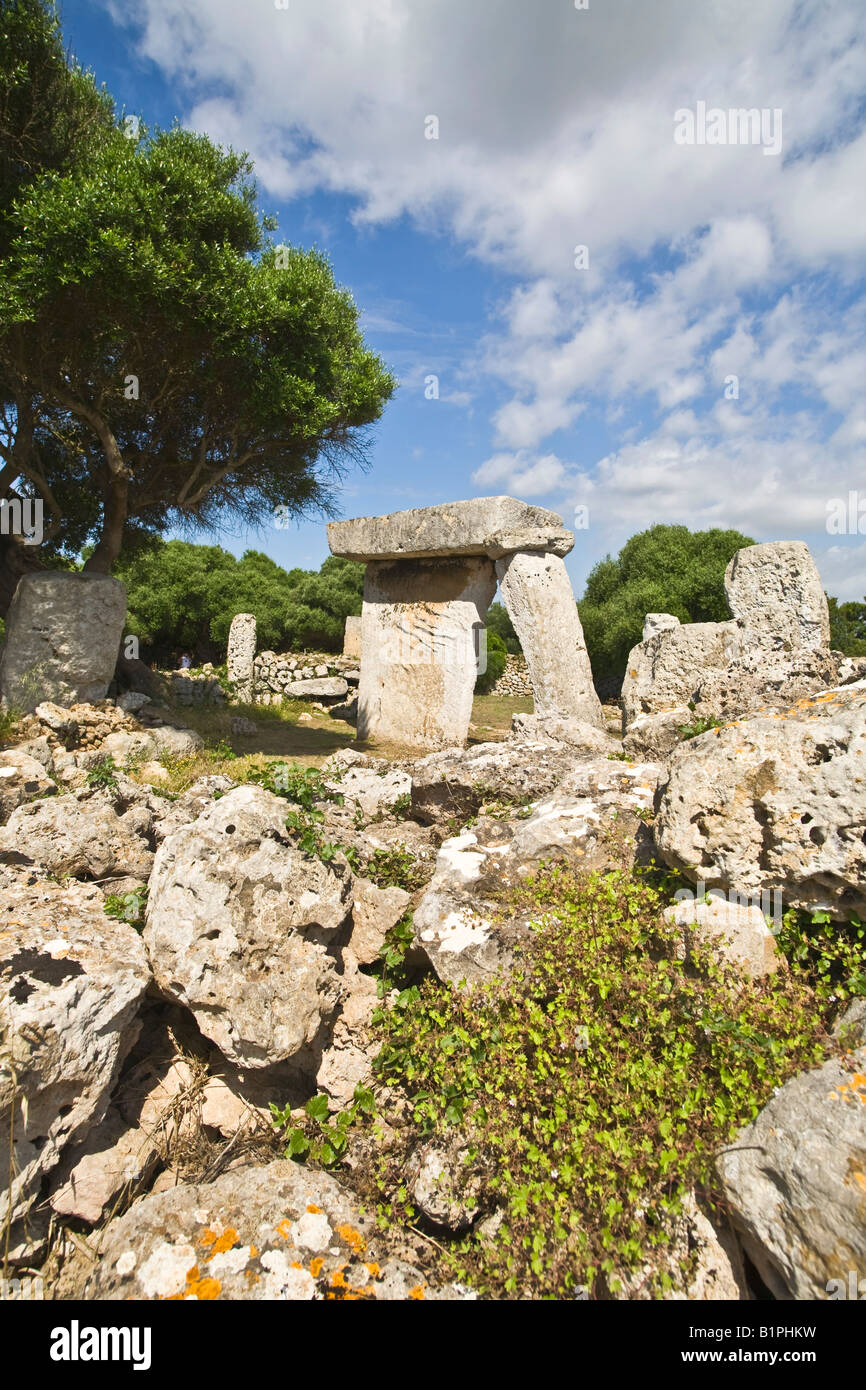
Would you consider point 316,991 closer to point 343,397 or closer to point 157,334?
point 157,334

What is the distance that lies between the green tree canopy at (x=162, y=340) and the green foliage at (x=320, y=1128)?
772 centimetres

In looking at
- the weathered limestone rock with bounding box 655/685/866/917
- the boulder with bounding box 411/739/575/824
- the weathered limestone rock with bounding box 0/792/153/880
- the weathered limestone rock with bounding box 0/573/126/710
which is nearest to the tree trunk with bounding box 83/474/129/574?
the weathered limestone rock with bounding box 0/573/126/710

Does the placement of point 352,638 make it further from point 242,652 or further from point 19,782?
point 19,782

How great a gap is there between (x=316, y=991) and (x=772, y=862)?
2.04 m

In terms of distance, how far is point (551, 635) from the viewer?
7.91m

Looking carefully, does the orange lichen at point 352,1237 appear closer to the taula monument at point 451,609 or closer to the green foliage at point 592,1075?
the green foliage at point 592,1075

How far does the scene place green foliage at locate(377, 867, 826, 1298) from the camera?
2268 mm

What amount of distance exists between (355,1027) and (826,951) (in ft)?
6.81

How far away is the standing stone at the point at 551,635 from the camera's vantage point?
7785 millimetres

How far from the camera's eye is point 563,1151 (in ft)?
8.01

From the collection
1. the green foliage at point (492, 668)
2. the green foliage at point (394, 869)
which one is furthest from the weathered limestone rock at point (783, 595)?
the green foliage at point (492, 668)

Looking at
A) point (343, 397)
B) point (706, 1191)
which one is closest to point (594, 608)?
point (343, 397)

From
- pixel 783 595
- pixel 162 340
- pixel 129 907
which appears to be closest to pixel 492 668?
pixel 162 340

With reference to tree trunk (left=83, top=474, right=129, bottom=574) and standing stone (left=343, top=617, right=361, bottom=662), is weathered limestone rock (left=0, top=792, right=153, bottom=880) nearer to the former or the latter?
tree trunk (left=83, top=474, right=129, bottom=574)
